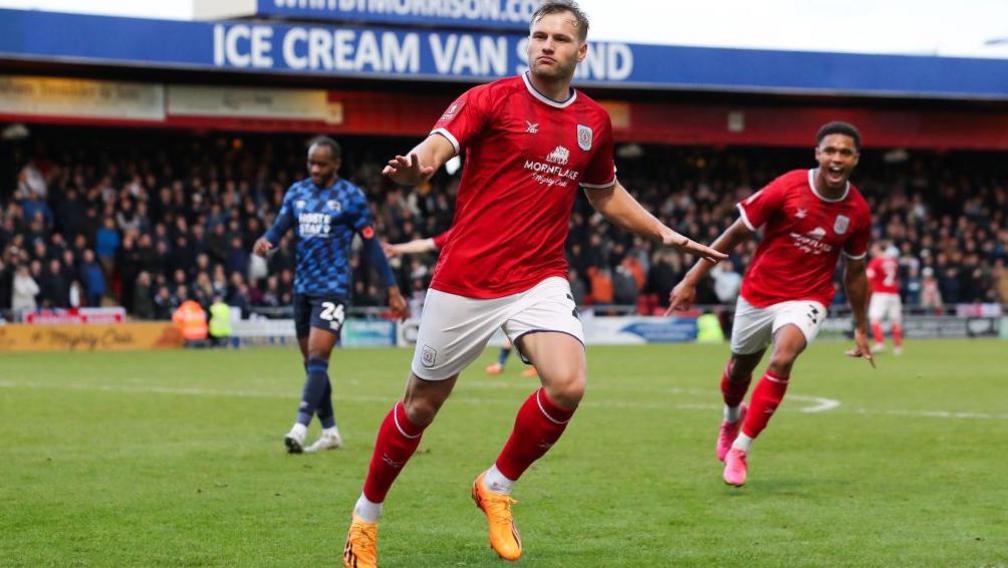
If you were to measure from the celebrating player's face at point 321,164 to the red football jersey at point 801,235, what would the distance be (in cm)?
328

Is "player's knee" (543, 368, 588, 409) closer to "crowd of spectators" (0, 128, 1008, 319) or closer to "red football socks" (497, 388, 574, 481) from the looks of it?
"red football socks" (497, 388, 574, 481)

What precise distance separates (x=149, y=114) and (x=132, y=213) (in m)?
4.54

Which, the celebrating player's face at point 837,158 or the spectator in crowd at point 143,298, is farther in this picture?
Answer: the spectator in crowd at point 143,298

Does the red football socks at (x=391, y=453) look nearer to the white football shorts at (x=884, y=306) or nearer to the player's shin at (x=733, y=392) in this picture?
the player's shin at (x=733, y=392)

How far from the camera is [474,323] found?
6.98 m

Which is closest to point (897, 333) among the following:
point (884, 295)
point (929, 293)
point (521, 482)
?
point (884, 295)

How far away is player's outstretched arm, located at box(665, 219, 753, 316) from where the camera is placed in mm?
9805

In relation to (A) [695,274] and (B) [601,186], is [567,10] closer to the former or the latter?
(B) [601,186]

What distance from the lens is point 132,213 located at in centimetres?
3198

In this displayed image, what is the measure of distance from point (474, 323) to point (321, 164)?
17.2 ft

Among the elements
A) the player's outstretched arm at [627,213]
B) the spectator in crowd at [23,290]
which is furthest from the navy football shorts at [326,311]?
the spectator in crowd at [23,290]

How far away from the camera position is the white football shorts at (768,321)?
1034 cm

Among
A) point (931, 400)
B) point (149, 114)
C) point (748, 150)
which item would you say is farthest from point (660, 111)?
point (931, 400)

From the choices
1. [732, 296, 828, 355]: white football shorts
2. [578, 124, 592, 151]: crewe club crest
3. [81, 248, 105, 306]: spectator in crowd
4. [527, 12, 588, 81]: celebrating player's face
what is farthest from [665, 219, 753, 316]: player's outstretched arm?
[81, 248, 105, 306]: spectator in crowd
